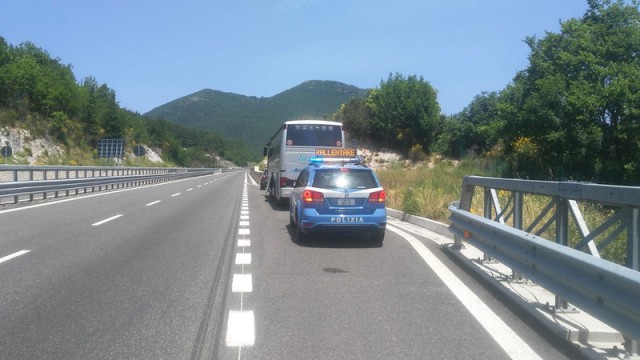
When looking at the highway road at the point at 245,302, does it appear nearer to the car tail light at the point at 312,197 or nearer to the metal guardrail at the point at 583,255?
the metal guardrail at the point at 583,255

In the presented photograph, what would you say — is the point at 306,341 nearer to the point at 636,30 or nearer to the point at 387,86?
the point at 636,30

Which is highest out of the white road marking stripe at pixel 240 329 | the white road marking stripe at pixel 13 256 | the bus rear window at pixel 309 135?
the bus rear window at pixel 309 135

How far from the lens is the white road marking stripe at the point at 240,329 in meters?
5.45

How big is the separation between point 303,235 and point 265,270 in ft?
12.6

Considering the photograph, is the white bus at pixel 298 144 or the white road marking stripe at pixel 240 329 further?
the white bus at pixel 298 144

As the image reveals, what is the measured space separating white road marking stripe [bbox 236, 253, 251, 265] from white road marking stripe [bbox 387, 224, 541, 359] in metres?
2.87

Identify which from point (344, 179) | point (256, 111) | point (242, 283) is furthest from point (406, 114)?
point (256, 111)

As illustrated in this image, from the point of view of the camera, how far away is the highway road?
5.29 metres

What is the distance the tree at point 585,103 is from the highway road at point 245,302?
2215 centimetres

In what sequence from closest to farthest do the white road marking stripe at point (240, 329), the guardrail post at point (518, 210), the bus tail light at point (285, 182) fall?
the white road marking stripe at point (240, 329)
the guardrail post at point (518, 210)
the bus tail light at point (285, 182)

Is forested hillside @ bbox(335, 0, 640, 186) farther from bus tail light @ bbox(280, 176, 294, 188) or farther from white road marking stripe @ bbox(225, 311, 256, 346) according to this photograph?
white road marking stripe @ bbox(225, 311, 256, 346)

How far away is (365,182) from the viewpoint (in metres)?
12.2

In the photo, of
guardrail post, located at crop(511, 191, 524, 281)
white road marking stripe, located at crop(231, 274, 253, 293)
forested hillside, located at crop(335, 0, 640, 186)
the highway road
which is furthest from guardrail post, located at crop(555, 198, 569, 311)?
forested hillside, located at crop(335, 0, 640, 186)

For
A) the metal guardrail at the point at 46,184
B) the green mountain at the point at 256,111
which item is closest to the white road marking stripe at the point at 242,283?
the metal guardrail at the point at 46,184
